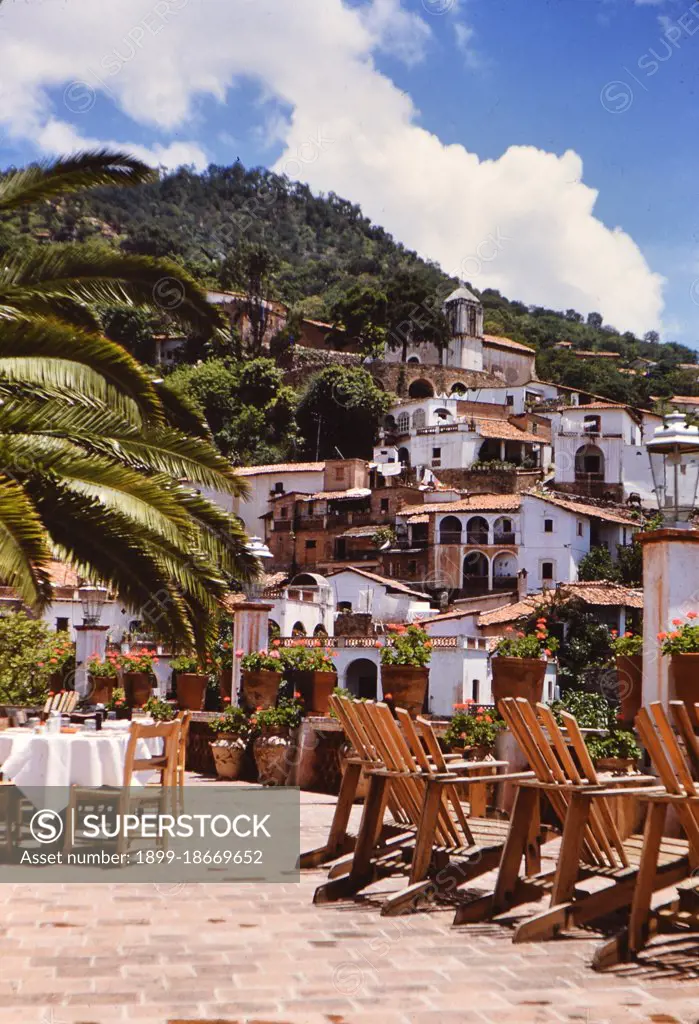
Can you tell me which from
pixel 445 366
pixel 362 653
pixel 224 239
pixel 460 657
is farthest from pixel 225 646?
pixel 224 239

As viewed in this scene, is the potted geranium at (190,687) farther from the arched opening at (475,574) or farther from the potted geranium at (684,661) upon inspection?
the arched opening at (475,574)

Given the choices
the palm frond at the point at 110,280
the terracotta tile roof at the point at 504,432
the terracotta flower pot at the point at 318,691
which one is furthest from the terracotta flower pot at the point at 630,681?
the terracotta tile roof at the point at 504,432

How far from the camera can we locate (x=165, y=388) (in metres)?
10.9

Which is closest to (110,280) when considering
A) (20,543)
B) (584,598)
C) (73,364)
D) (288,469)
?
(73,364)

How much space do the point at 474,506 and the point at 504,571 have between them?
12.2ft

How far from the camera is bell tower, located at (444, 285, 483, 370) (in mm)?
83312

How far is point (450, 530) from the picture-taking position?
58.7m

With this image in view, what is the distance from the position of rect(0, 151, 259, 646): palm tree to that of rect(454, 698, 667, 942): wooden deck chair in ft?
11.3

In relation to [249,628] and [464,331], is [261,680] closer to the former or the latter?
[249,628]

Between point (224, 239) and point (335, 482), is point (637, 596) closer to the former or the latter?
point (335, 482)

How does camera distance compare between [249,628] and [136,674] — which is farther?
[136,674]

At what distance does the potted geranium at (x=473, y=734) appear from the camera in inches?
374

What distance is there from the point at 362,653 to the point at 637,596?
12.7 metres

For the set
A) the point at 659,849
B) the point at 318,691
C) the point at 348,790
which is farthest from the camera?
the point at 318,691
